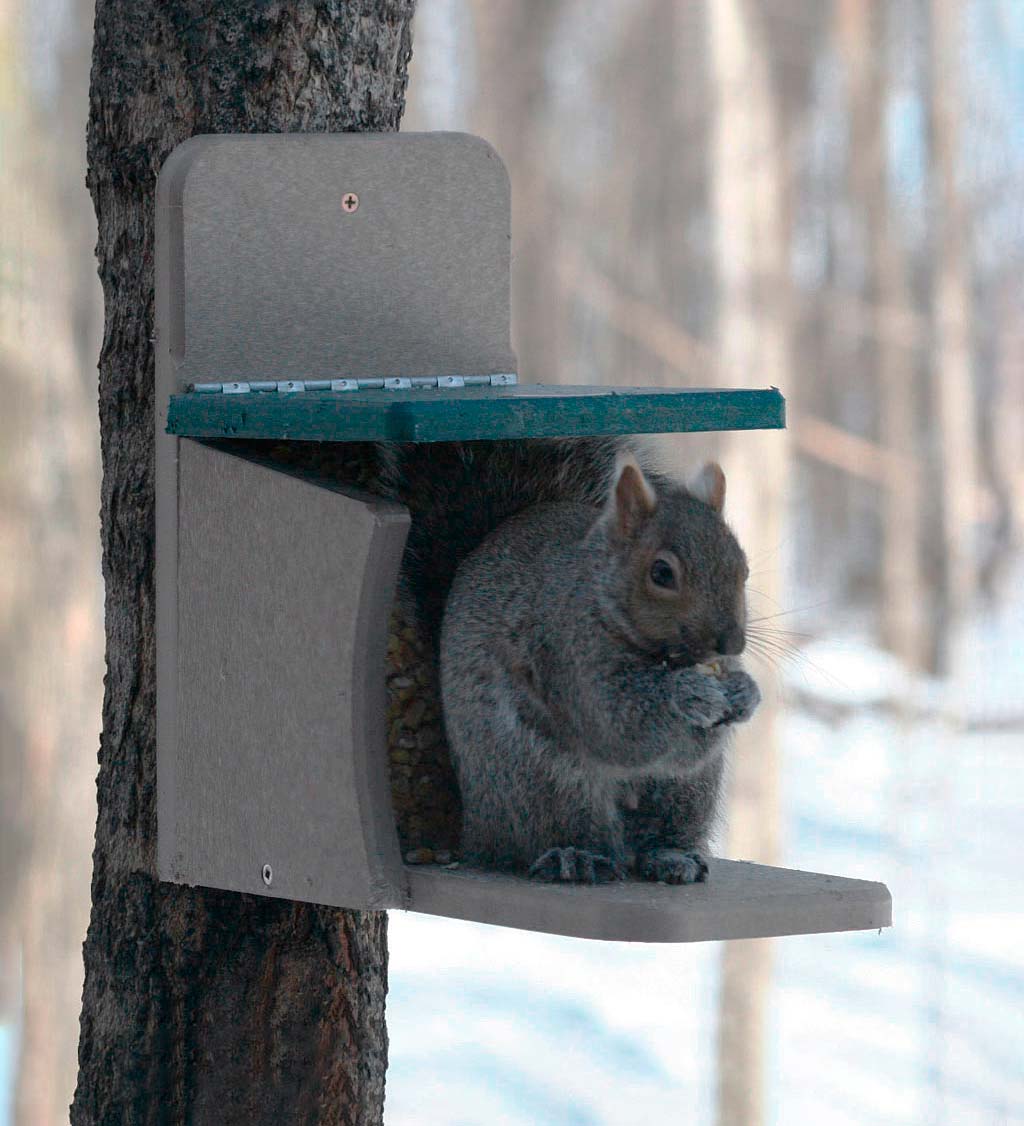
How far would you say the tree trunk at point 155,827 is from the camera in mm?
1800

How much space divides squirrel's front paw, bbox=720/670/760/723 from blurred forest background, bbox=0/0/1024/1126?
9.66ft

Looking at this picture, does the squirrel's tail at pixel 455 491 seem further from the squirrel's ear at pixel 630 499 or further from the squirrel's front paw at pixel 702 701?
the squirrel's front paw at pixel 702 701

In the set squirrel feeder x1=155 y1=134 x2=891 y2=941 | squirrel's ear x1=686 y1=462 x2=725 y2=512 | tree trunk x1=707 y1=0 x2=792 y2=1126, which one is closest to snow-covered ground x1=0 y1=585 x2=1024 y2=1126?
tree trunk x1=707 y1=0 x2=792 y2=1126

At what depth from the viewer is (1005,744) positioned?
320 inches

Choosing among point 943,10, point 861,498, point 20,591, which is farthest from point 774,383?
point 861,498

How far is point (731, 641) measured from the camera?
1485 millimetres

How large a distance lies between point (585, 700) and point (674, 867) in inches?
7.2

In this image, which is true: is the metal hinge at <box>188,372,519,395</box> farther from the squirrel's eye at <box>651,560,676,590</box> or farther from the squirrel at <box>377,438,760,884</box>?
the squirrel's eye at <box>651,560,676,590</box>

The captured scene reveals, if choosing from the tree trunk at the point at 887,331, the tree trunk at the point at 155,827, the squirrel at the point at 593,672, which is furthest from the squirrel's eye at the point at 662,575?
the tree trunk at the point at 887,331

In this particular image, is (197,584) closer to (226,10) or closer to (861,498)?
(226,10)

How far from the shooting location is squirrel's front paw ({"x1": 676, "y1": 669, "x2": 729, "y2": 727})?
1.48 metres

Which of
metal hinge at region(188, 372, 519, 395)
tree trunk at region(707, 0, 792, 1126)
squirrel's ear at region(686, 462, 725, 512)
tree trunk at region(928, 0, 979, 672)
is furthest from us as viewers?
tree trunk at region(928, 0, 979, 672)

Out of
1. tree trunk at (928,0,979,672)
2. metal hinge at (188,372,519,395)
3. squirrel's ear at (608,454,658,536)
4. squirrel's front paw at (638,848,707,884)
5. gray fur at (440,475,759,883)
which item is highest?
tree trunk at (928,0,979,672)

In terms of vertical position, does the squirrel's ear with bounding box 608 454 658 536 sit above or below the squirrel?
above
